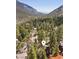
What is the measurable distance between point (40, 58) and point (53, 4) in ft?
1.78

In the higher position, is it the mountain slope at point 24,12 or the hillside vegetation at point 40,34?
the mountain slope at point 24,12

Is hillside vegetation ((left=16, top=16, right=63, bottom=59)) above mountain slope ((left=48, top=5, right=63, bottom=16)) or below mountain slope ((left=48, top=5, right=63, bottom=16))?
below

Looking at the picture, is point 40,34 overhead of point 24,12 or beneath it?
beneath

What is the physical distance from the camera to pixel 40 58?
172 centimetres

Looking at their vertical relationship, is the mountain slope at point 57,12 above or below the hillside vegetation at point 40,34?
above

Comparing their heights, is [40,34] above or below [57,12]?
below

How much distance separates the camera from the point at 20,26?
1.68 metres
